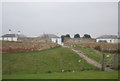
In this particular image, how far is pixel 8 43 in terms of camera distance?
31641 millimetres

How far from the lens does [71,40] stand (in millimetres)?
58125

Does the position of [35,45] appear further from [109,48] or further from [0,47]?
[109,48]

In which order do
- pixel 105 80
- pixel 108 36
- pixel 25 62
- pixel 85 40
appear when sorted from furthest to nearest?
pixel 108 36
pixel 85 40
pixel 25 62
pixel 105 80

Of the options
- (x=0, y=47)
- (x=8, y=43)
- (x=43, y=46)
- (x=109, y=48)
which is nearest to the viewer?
(x=0, y=47)

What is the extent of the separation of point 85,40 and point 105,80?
152 feet

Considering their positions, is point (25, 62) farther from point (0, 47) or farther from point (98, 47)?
point (98, 47)

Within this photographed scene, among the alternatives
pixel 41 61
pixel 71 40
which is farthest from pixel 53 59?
pixel 71 40

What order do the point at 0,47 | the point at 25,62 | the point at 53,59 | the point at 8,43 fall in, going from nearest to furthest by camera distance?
the point at 25,62 < the point at 53,59 < the point at 0,47 < the point at 8,43

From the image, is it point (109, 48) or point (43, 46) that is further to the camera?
point (109, 48)

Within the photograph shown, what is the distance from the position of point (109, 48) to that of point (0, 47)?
19.1m

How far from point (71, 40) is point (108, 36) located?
19.5m

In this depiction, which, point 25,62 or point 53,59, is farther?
point 53,59

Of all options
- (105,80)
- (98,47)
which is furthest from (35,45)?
(105,80)

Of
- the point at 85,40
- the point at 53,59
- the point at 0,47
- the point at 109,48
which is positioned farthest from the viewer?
the point at 85,40
